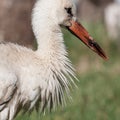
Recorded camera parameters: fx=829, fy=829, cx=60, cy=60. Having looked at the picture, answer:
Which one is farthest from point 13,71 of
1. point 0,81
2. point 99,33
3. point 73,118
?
point 99,33

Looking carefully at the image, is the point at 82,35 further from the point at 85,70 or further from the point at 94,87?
the point at 85,70

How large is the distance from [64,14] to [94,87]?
4.57 metres

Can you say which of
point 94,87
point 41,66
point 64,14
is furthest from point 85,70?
point 41,66

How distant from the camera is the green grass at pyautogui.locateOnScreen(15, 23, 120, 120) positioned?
34.8 ft

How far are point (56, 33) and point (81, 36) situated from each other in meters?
0.33

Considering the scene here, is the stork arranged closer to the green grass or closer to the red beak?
the red beak

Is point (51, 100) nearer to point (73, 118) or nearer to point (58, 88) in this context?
point (58, 88)

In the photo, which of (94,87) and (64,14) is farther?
(94,87)

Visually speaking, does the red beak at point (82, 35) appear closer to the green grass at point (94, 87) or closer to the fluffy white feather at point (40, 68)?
the fluffy white feather at point (40, 68)

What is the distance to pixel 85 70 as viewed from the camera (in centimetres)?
1510

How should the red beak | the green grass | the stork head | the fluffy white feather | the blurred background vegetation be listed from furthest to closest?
the blurred background vegetation → the green grass → the red beak → the stork head → the fluffy white feather

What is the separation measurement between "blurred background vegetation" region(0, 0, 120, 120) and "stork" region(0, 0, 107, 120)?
0.40 metres

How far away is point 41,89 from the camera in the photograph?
26.7 ft

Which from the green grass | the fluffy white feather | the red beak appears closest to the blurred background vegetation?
the green grass
